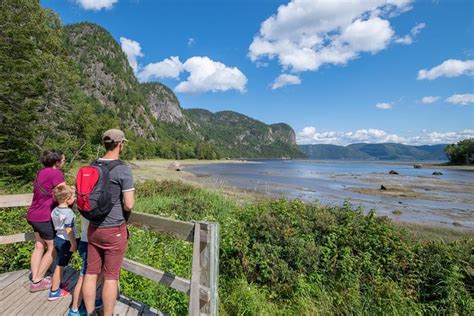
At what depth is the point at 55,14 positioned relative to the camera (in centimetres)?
1908

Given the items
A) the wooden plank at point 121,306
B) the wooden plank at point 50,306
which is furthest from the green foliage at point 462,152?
the wooden plank at point 50,306

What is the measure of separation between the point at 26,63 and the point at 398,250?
17214 millimetres

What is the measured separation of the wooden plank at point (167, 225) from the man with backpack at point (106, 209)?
0.40m

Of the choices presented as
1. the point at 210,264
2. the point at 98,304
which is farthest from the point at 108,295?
the point at 210,264

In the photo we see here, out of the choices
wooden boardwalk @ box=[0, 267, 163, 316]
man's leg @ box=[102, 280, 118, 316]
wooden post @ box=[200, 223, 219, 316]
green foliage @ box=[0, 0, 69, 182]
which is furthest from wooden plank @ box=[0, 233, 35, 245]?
green foliage @ box=[0, 0, 69, 182]

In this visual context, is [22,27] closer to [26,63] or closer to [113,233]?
[26,63]

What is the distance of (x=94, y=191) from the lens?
2941 millimetres

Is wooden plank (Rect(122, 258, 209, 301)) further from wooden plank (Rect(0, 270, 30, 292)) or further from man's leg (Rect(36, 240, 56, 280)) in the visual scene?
wooden plank (Rect(0, 270, 30, 292))

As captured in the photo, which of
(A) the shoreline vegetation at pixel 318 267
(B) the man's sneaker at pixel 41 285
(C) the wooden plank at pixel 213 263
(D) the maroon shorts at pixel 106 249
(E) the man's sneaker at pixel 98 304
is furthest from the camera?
(A) the shoreline vegetation at pixel 318 267

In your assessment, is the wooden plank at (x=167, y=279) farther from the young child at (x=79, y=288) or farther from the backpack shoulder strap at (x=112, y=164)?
the backpack shoulder strap at (x=112, y=164)

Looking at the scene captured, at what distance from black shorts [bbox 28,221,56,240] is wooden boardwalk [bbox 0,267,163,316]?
873mm

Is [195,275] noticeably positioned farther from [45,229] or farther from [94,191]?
[45,229]

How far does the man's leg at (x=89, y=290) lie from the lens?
325cm

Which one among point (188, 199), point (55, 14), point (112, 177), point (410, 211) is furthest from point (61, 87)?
point (410, 211)
